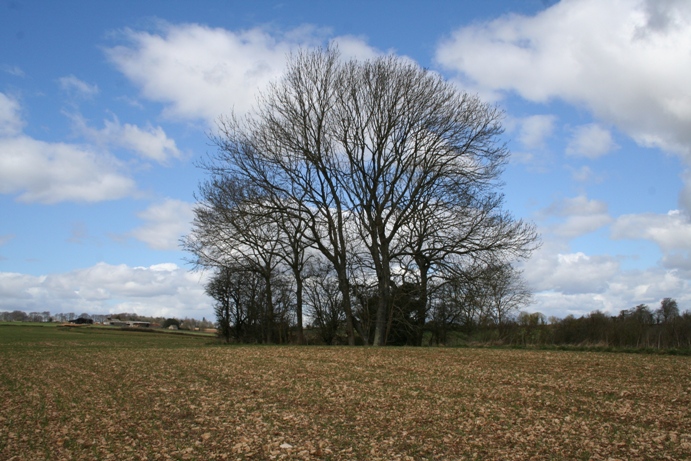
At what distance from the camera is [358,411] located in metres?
10.2

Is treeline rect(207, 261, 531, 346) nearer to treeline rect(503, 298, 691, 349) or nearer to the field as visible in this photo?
treeline rect(503, 298, 691, 349)

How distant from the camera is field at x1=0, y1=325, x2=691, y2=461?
8.03 m

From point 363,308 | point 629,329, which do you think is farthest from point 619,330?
point 363,308

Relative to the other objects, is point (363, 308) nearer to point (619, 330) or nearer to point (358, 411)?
point (619, 330)

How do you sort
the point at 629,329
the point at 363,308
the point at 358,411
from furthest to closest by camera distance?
the point at 363,308
the point at 629,329
the point at 358,411

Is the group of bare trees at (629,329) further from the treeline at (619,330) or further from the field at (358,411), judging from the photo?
the field at (358,411)

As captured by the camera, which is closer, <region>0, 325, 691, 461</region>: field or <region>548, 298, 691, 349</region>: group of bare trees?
<region>0, 325, 691, 461</region>: field

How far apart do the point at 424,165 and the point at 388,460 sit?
19183mm

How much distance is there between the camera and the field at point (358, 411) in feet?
26.3

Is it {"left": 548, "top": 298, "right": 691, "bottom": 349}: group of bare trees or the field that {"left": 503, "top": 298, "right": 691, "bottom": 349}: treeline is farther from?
the field

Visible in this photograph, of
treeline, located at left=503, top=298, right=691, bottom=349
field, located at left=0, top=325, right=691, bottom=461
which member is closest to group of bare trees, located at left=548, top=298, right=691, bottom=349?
treeline, located at left=503, top=298, right=691, bottom=349

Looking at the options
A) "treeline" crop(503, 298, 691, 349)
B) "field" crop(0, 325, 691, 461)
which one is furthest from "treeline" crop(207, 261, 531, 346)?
"field" crop(0, 325, 691, 461)

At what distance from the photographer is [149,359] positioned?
1909cm

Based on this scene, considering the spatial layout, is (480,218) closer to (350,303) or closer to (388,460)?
(350,303)
